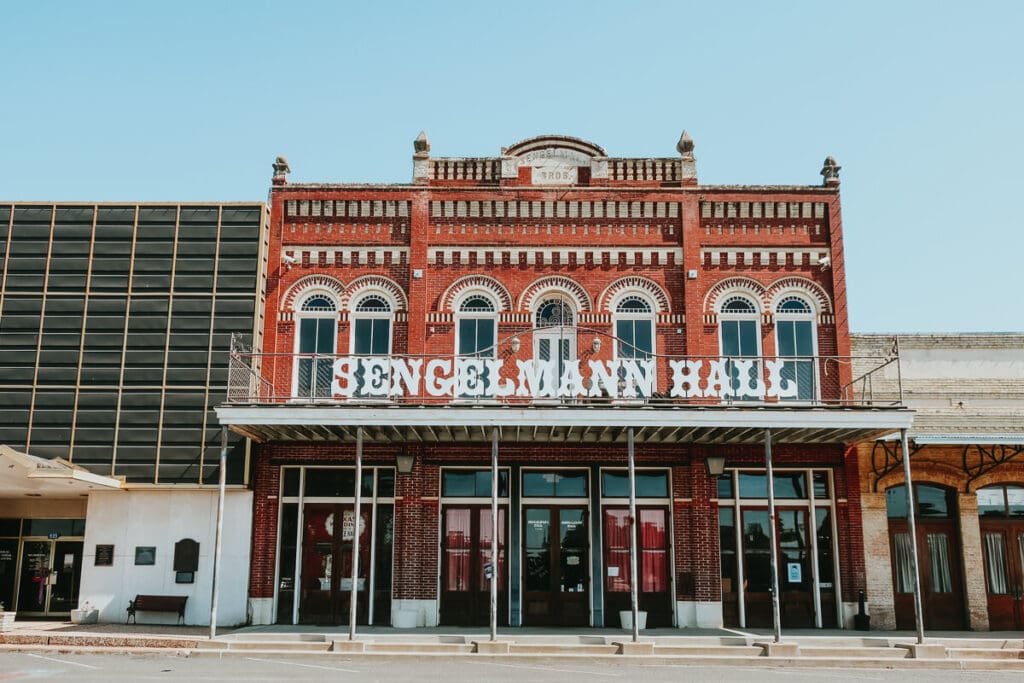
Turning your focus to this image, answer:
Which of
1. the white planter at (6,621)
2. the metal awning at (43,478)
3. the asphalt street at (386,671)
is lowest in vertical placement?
the asphalt street at (386,671)

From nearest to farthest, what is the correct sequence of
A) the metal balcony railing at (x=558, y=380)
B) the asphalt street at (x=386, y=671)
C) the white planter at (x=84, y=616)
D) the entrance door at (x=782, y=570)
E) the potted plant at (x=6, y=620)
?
the asphalt street at (x=386, y=671) → the potted plant at (x=6, y=620) → the metal balcony railing at (x=558, y=380) → the white planter at (x=84, y=616) → the entrance door at (x=782, y=570)

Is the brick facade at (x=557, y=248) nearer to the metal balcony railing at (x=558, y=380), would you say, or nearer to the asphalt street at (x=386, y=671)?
the metal balcony railing at (x=558, y=380)

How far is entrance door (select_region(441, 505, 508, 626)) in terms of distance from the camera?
17.6 meters

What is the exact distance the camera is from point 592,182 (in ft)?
64.0

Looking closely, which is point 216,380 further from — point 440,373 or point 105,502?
point 440,373

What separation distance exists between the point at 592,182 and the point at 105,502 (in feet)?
38.9

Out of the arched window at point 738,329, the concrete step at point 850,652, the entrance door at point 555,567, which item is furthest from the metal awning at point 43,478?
the concrete step at point 850,652

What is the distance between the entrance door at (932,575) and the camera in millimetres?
17609

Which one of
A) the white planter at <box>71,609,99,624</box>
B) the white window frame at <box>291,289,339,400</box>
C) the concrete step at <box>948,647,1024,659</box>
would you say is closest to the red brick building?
the white window frame at <box>291,289,339,400</box>

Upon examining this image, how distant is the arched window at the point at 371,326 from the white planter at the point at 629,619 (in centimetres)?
697

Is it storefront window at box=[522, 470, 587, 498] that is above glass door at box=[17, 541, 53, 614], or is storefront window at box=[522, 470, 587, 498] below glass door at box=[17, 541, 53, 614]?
above

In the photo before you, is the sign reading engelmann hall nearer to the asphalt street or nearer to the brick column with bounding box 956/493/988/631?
the brick column with bounding box 956/493/988/631

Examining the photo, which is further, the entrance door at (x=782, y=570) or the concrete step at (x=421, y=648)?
the entrance door at (x=782, y=570)

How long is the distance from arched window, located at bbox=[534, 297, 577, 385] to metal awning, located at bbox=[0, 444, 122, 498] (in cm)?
864
